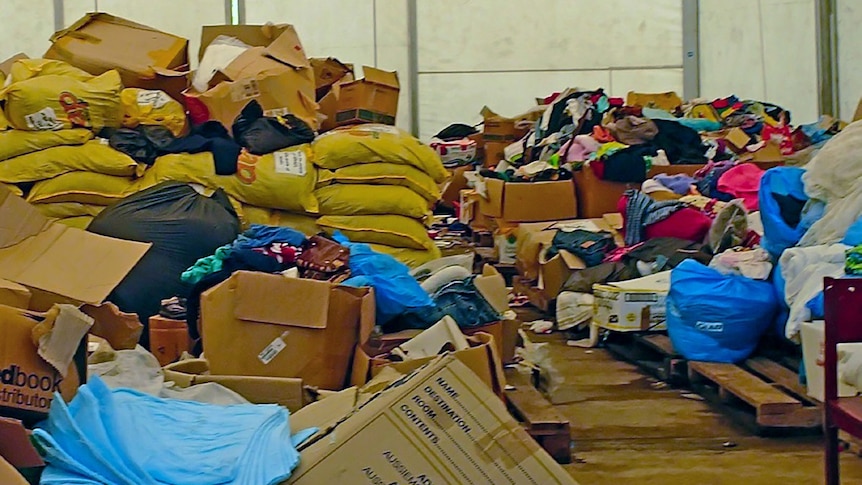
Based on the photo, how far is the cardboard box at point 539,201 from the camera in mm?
6441

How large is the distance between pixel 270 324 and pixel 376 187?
5.92 feet

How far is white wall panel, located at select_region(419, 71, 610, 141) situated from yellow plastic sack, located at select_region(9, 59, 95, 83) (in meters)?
6.08

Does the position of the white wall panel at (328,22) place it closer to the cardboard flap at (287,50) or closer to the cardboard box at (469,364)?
the cardboard flap at (287,50)

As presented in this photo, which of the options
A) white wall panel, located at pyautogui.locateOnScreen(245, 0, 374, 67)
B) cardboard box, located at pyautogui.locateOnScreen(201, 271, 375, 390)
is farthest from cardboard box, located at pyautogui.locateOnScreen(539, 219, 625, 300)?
white wall panel, located at pyautogui.locateOnScreen(245, 0, 374, 67)

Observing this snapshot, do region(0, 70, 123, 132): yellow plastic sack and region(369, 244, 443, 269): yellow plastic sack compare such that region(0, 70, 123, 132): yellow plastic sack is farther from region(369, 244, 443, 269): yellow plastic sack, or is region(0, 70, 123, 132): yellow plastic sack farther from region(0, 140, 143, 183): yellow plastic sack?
region(369, 244, 443, 269): yellow plastic sack

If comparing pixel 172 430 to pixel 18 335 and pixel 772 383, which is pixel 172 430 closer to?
pixel 18 335

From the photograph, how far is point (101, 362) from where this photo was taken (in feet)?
8.52

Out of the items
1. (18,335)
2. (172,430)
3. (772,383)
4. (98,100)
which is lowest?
(772,383)

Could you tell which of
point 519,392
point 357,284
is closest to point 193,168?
point 357,284

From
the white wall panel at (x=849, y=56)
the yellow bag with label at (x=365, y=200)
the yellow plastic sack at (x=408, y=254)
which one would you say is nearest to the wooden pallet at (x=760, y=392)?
the yellow plastic sack at (x=408, y=254)

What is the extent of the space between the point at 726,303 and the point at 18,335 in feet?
9.20

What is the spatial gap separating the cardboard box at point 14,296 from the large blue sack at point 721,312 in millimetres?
2508

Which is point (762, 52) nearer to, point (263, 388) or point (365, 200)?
point (365, 200)

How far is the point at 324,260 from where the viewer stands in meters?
3.51
